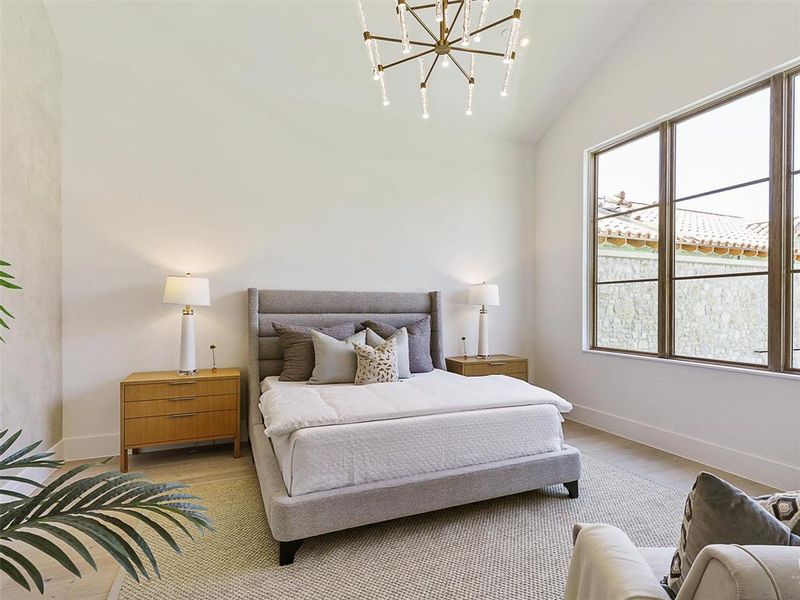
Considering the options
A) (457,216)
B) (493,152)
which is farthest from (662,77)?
(457,216)

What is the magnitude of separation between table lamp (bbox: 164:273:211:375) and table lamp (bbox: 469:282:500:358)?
95.2 inches

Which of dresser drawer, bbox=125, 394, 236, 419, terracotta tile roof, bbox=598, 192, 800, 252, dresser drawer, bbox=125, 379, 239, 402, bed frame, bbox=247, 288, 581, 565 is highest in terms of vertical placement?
terracotta tile roof, bbox=598, 192, 800, 252

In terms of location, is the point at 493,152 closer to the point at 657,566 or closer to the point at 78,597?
the point at 657,566

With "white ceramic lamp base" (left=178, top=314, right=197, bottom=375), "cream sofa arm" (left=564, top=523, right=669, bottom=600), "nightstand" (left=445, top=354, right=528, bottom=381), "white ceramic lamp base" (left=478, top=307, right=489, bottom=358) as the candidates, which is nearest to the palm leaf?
"cream sofa arm" (left=564, top=523, right=669, bottom=600)

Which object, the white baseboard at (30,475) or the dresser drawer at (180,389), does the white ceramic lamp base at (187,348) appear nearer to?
the dresser drawer at (180,389)

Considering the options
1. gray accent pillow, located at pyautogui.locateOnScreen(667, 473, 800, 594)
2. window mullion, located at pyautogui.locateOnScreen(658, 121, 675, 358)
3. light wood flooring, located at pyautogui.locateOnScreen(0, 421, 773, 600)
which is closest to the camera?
gray accent pillow, located at pyautogui.locateOnScreen(667, 473, 800, 594)

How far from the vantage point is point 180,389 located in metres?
3.13

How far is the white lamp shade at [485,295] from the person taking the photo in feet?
13.8

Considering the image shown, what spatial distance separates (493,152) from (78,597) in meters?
4.72

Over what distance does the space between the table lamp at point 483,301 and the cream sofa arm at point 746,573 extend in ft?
11.4

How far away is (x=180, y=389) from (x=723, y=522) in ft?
10.5

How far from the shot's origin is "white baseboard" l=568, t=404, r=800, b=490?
8.98 ft

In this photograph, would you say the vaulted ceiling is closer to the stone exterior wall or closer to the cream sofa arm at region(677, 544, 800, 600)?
the stone exterior wall

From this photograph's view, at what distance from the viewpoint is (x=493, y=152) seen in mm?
4723
